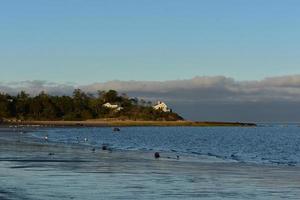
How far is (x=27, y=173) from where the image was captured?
109ft

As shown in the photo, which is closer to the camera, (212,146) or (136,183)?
(136,183)

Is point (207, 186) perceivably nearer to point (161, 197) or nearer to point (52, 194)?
point (161, 197)

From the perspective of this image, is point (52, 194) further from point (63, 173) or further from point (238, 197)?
point (63, 173)

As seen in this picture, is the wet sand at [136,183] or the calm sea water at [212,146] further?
the calm sea water at [212,146]

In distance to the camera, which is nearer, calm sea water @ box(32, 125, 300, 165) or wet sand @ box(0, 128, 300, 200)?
wet sand @ box(0, 128, 300, 200)

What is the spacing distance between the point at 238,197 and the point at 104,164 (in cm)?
1814

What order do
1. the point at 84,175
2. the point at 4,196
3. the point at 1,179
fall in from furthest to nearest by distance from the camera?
the point at 84,175, the point at 1,179, the point at 4,196

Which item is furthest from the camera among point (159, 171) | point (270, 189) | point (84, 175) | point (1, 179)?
point (159, 171)

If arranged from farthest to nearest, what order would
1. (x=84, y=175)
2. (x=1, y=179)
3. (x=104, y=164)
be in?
(x=104, y=164)
(x=84, y=175)
(x=1, y=179)

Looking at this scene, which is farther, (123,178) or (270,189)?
(123,178)

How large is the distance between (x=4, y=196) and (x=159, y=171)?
14378 mm

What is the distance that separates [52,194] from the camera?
24.5 m

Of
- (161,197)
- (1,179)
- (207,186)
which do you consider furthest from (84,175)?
(161,197)

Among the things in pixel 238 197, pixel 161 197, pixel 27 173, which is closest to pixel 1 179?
pixel 27 173
